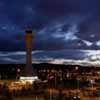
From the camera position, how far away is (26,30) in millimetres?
72562

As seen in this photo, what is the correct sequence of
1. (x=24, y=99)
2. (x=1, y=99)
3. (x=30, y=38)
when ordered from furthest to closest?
(x=30, y=38) < (x=24, y=99) < (x=1, y=99)

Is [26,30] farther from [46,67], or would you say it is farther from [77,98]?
[46,67]

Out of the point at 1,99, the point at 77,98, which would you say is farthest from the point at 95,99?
the point at 1,99

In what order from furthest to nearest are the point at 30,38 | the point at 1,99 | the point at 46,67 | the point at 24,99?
the point at 46,67
the point at 30,38
the point at 24,99
the point at 1,99

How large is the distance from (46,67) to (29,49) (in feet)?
329

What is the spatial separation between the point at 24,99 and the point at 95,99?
861 centimetres

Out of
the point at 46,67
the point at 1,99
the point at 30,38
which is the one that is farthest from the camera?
the point at 46,67

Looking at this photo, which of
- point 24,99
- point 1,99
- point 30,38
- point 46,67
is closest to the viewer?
point 1,99

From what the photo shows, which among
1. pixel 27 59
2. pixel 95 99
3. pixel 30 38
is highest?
pixel 30 38

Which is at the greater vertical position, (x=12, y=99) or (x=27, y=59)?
(x=27, y=59)

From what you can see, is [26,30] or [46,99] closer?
[46,99]

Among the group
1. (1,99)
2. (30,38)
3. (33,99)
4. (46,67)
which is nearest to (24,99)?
(33,99)

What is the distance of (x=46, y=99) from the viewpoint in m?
30.2

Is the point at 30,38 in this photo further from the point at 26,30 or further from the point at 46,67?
the point at 46,67
